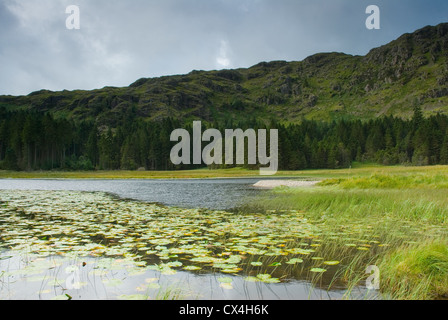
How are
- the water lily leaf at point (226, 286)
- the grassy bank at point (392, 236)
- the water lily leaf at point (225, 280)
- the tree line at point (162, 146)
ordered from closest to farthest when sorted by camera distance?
the water lily leaf at point (226, 286) < the grassy bank at point (392, 236) < the water lily leaf at point (225, 280) < the tree line at point (162, 146)

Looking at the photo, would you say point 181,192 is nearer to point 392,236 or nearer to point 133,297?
point 392,236

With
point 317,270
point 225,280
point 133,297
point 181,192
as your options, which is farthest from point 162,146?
point 133,297

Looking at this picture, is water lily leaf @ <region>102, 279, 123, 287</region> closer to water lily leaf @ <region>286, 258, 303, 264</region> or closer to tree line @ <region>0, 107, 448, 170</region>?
water lily leaf @ <region>286, 258, 303, 264</region>

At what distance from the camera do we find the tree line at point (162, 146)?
10001 cm

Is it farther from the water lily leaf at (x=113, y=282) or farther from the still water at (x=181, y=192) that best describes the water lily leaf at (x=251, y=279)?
the still water at (x=181, y=192)

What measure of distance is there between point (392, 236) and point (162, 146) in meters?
117

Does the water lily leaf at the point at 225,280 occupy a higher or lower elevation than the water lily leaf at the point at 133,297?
lower

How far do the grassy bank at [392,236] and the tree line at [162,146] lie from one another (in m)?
84.3

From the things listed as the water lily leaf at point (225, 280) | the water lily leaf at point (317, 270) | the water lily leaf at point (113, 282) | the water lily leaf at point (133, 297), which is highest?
the water lily leaf at point (133, 297)

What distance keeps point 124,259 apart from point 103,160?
11766 centimetres

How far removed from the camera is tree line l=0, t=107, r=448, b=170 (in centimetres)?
10001

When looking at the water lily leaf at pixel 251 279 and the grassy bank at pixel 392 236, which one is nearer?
the grassy bank at pixel 392 236

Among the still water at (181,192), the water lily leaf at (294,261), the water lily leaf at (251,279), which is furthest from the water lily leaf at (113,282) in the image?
the still water at (181,192)
